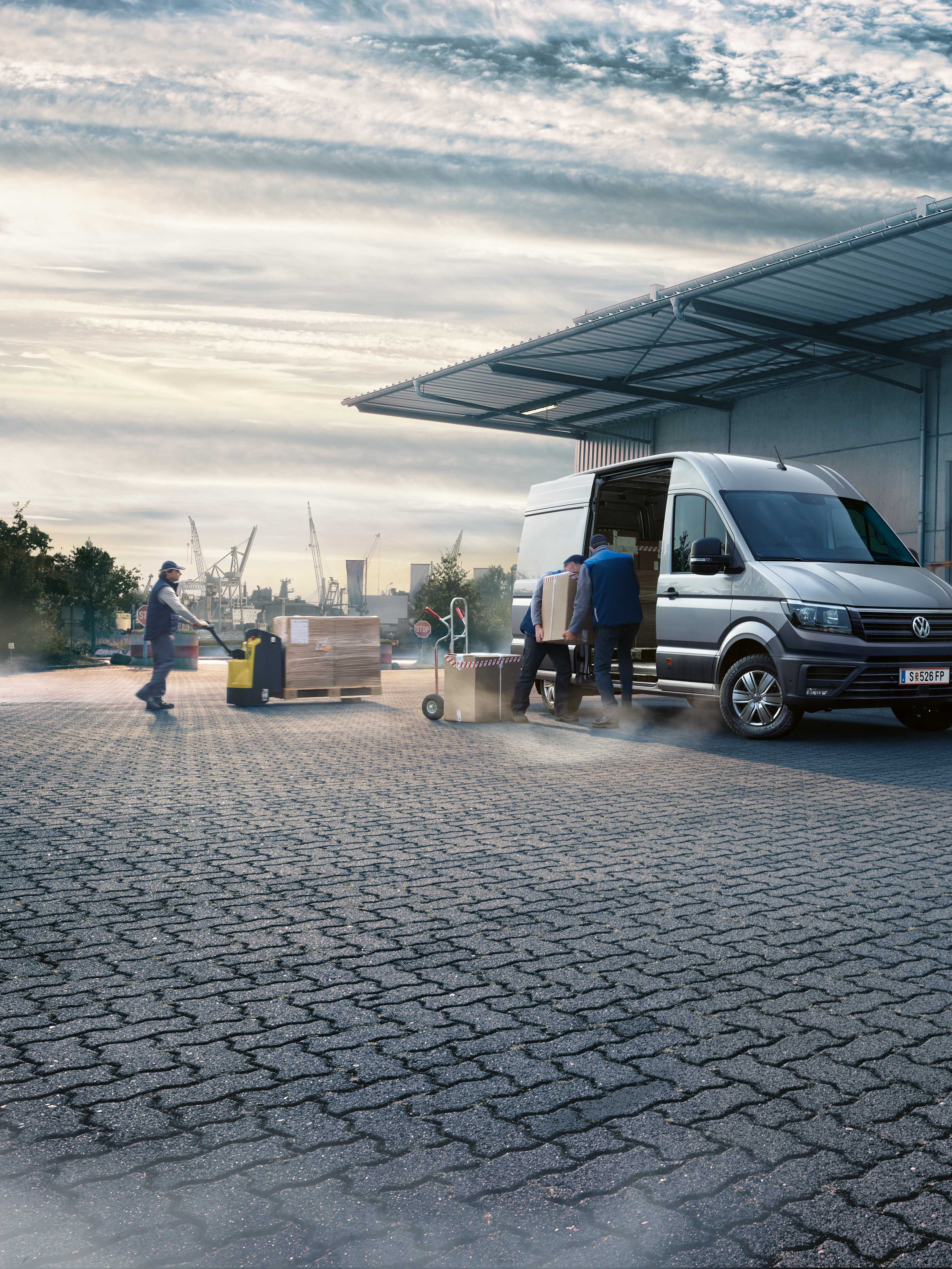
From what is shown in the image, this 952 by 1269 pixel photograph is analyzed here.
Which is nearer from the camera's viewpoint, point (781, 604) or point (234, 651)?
point (781, 604)

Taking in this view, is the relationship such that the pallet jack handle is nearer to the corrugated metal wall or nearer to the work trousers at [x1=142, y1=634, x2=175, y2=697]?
the work trousers at [x1=142, y1=634, x2=175, y2=697]

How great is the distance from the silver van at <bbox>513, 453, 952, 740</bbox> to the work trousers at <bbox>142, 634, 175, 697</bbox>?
5.18 meters

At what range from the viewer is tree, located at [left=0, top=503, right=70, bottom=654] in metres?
55.9

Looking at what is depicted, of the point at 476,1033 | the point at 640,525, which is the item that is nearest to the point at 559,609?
the point at 640,525

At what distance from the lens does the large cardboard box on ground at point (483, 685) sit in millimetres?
12000

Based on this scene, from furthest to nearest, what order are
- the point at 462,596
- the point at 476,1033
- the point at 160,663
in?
the point at 462,596 < the point at 160,663 < the point at 476,1033

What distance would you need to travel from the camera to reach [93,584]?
92875 millimetres

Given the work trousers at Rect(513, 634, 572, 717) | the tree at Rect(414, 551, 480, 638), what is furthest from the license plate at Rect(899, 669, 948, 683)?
the tree at Rect(414, 551, 480, 638)

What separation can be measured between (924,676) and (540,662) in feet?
12.9

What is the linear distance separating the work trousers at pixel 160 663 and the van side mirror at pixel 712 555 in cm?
681

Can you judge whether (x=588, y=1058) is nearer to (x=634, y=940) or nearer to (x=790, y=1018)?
(x=790, y=1018)

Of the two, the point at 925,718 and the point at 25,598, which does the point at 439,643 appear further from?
the point at 25,598

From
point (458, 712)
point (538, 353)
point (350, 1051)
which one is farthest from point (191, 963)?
point (538, 353)

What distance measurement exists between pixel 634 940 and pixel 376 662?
1219 centimetres
